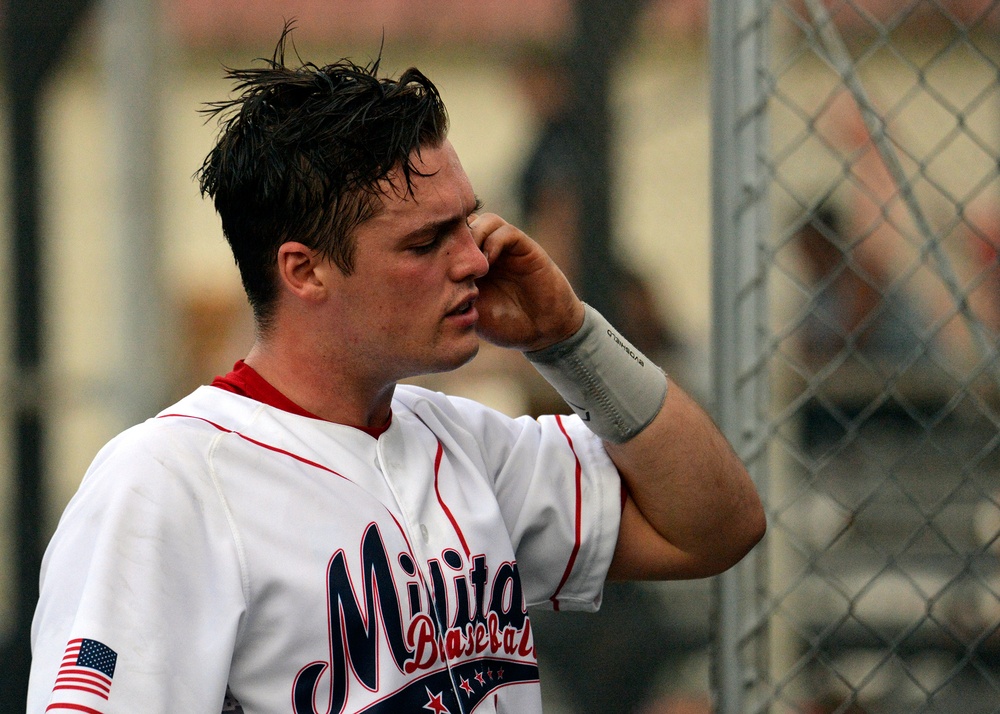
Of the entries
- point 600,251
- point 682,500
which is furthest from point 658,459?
point 600,251

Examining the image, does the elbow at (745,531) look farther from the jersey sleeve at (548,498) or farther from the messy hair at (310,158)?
the messy hair at (310,158)

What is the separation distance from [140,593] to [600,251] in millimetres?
1709

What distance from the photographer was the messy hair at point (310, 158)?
3.85ft

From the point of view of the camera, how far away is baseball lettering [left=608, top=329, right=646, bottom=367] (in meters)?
1.41

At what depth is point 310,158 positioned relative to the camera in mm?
1177

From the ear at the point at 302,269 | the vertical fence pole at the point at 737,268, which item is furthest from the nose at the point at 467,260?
the vertical fence pole at the point at 737,268

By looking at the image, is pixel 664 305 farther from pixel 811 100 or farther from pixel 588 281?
pixel 811 100

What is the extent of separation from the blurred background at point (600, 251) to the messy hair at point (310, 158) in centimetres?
127

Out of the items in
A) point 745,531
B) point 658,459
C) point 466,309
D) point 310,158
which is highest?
point 310,158

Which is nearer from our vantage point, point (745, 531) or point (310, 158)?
point (310, 158)

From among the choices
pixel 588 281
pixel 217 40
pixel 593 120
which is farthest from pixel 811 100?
pixel 217 40

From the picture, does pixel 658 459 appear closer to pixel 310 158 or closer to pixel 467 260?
pixel 467 260

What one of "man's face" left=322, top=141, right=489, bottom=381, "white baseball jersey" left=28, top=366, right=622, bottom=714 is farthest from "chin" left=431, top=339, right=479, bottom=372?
"white baseball jersey" left=28, top=366, right=622, bottom=714

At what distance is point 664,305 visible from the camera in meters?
2.62
